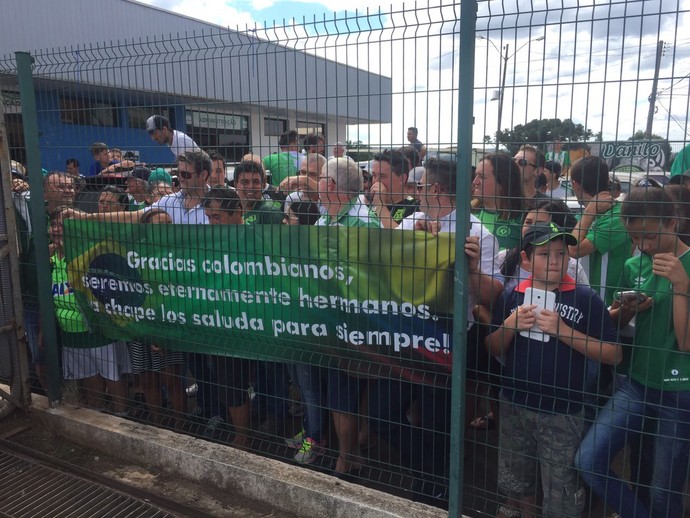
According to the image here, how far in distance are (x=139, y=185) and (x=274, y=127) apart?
114cm

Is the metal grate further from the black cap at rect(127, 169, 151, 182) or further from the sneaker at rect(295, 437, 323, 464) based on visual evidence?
the black cap at rect(127, 169, 151, 182)

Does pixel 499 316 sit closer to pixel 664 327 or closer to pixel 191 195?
pixel 664 327

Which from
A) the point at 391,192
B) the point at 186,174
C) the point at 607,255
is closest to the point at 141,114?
the point at 186,174

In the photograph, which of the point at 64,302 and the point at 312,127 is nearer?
the point at 312,127

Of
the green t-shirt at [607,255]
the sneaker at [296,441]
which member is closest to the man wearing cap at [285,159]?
the green t-shirt at [607,255]

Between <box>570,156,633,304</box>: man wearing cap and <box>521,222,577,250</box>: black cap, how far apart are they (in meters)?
0.06

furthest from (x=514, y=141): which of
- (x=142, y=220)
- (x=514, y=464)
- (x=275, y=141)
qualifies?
(x=142, y=220)

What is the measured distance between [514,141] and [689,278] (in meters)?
0.87

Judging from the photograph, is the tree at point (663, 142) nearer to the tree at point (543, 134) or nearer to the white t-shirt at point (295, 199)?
the tree at point (543, 134)

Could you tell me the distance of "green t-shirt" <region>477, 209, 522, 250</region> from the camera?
251cm

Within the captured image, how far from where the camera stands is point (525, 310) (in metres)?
2.52

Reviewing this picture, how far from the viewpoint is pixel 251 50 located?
310 centimetres

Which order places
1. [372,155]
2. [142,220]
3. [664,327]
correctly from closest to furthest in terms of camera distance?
[664,327] → [372,155] → [142,220]

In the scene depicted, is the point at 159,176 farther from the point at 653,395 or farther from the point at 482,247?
the point at 653,395
